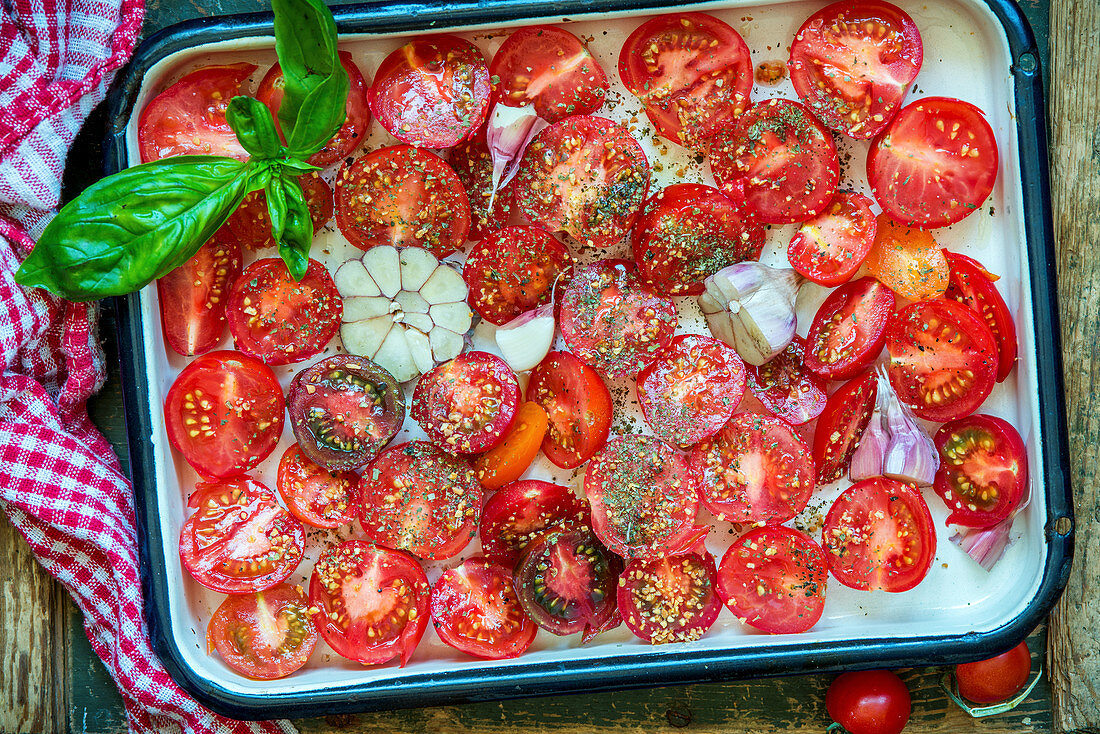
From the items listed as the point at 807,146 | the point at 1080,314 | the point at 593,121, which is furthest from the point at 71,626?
the point at 1080,314

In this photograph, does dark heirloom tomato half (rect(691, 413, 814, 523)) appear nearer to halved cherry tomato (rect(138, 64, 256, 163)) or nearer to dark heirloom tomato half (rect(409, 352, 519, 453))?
dark heirloom tomato half (rect(409, 352, 519, 453))

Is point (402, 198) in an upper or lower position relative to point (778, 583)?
upper

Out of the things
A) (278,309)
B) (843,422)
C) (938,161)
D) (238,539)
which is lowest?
(238,539)

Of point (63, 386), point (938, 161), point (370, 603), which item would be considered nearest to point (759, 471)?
point (938, 161)

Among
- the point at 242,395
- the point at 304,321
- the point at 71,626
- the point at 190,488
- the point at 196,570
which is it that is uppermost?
the point at 304,321

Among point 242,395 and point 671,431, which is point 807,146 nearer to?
point 671,431

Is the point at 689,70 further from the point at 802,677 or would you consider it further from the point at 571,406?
the point at 802,677
